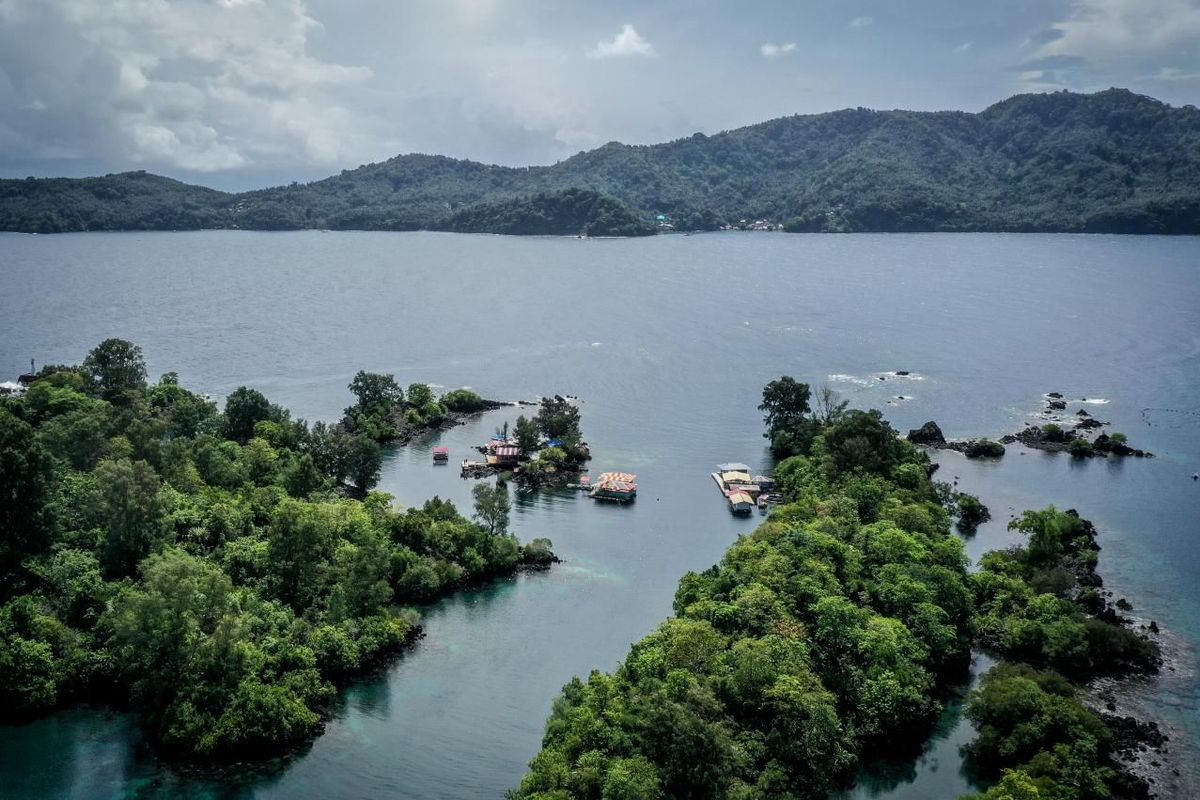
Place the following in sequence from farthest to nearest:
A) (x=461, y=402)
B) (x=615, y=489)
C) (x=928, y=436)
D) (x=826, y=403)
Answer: (x=461, y=402)
(x=826, y=403)
(x=928, y=436)
(x=615, y=489)

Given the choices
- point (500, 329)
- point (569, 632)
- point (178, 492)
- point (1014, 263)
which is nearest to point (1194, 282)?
point (1014, 263)

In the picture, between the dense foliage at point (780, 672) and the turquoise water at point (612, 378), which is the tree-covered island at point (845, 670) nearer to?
the dense foliage at point (780, 672)

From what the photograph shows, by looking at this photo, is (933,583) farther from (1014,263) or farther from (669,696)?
(1014,263)

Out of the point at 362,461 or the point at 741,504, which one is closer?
the point at 741,504

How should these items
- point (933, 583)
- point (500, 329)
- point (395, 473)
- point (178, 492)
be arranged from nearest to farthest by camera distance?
point (933, 583)
point (178, 492)
point (395, 473)
point (500, 329)

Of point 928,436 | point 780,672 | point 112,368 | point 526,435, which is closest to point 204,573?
point 780,672

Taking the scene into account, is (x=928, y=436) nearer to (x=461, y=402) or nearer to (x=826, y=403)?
(x=826, y=403)

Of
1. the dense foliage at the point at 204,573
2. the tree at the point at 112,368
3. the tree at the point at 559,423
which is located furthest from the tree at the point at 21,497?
the tree at the point at 559,423
